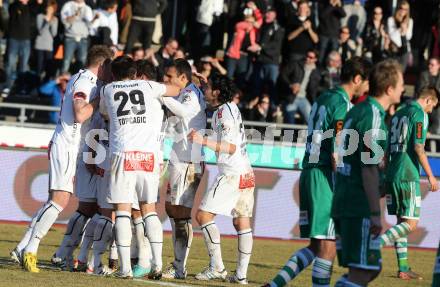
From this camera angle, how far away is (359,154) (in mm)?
9500

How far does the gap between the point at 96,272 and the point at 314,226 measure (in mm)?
3224

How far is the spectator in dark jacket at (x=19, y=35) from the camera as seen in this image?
77.7 feet

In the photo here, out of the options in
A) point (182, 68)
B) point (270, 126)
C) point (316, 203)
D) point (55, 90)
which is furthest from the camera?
point (55, 90)

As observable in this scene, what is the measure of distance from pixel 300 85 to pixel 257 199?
4.79m

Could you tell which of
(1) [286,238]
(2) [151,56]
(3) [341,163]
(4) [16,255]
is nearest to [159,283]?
(4) [16,255]

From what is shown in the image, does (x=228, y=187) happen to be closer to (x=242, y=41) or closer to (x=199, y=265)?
(x=199, y=265)

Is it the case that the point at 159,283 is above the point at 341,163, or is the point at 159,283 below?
below

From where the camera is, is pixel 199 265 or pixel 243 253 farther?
pixel 199 265

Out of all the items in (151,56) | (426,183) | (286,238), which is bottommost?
(286,238)

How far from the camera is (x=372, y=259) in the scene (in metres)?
9.44

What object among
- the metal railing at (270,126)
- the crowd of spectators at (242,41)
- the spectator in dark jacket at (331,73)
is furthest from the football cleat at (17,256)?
the spectator in dark jacket at (331,73)

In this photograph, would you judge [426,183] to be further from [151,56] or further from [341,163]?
[341,163]

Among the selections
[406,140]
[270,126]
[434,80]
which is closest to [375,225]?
[406,140]

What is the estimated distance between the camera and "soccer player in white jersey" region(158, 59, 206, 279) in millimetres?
13477
